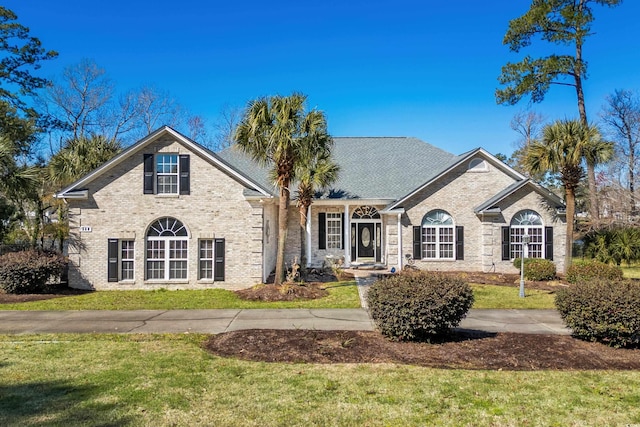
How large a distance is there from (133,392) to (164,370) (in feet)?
3.26

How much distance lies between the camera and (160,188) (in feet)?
55.0

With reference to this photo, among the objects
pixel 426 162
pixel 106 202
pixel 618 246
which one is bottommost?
pixel 618 246

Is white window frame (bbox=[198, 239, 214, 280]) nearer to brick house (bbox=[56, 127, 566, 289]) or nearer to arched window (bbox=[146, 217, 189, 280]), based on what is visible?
brick house (bbox=[56, 127, 566, 289])

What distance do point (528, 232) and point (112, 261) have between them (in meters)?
18.6

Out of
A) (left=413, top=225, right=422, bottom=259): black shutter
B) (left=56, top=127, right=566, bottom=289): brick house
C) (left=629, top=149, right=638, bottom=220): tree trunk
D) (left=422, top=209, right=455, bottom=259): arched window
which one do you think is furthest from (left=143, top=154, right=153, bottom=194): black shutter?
(left=629, top=149, right=638, bottom=220): tree trunk

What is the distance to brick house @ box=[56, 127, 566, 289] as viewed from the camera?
16.5 meters

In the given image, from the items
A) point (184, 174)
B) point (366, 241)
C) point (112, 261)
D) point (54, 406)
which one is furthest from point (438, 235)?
point (54, 406)

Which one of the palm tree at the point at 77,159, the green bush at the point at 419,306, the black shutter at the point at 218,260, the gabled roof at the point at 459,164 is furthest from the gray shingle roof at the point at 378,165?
the green bush at the point at 419,306

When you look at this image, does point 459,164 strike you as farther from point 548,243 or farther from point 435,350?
point 435,350

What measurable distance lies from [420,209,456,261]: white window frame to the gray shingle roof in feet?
6.06

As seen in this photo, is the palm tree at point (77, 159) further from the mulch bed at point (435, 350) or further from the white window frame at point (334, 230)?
the mulch bed at point (435, 350)

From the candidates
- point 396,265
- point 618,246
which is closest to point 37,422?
point 396,265

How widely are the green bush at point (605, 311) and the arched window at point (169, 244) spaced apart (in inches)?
519

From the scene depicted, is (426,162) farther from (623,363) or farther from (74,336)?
(74,336)
